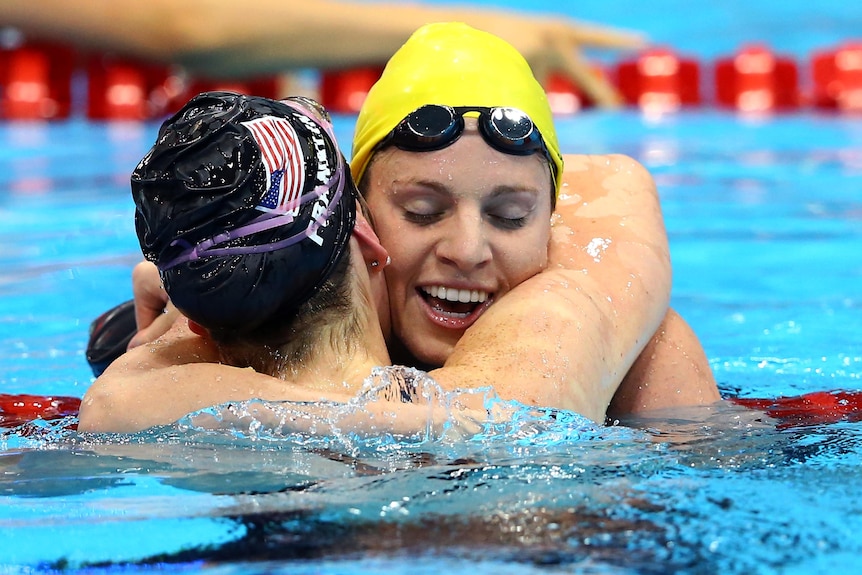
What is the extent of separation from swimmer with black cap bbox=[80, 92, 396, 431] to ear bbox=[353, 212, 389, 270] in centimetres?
4

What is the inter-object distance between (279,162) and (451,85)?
71 centimetres

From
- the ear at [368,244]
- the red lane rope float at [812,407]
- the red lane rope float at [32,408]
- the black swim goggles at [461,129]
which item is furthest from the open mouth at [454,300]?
the red lane rope float at [32,408]

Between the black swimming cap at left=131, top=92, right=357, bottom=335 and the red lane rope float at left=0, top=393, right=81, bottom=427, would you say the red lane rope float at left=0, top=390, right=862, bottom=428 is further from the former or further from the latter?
the black swimming cap at left=131, top=92, right=357, bottom=335

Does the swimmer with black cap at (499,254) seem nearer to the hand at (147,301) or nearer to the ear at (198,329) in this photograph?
the ear at (198,329)

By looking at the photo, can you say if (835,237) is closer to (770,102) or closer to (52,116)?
(770,102)

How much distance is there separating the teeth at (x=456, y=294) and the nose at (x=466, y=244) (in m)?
0.09

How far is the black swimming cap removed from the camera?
6.68ft

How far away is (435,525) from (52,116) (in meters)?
9.31

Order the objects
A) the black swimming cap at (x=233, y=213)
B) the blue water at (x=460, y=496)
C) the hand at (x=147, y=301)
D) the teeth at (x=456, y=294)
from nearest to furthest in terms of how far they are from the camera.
A: the blue water at (x=460, y=496) → the black swimming cap at (x=233, y=213) → the teeth at (x=456, y=294) → the hand at (x=147, y=301)

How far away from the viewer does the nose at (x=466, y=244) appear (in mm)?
2428

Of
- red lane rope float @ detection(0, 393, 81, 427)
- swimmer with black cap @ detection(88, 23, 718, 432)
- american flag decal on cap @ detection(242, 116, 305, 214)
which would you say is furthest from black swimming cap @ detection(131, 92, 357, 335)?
red lane rope float @ detection(0, 393, 81, 427)

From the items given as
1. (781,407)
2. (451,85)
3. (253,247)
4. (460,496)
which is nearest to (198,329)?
(253,247)

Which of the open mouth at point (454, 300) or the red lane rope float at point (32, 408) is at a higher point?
the open mouth at point (454, 300)

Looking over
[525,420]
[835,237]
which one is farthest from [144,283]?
[835,237]
